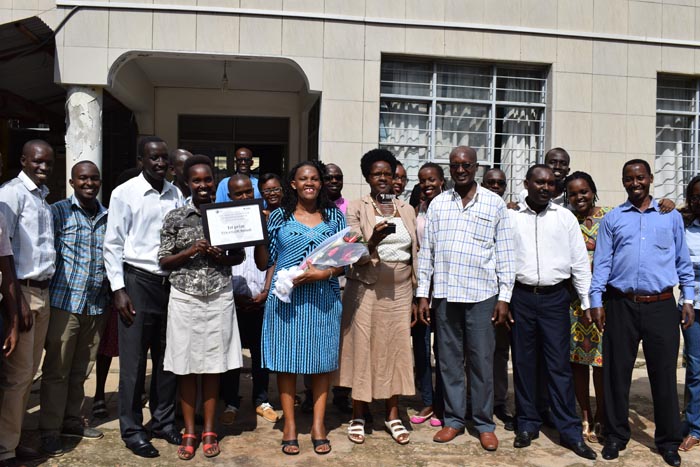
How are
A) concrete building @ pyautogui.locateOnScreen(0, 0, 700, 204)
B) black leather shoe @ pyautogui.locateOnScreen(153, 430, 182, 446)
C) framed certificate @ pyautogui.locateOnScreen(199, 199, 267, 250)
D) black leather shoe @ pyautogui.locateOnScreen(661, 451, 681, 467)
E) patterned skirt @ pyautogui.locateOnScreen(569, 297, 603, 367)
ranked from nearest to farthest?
framed certificate @ pyautogui.locateOnScreen(199, 199, 267, 250)
black leather shoe @ pyautogui.locateOnScreen(661, 451, 681, 467)
black leather shoe @ pyautogui.locateOnScreen(153, 430, 182, 446)
patterned skirt @ pyautogui.locateOnScreen(569, 297, 603, 367)
concrete building @ pyautogui.locateOnScreen(0, 0, 700, 204)

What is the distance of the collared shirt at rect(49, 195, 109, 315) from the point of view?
13.3 ft

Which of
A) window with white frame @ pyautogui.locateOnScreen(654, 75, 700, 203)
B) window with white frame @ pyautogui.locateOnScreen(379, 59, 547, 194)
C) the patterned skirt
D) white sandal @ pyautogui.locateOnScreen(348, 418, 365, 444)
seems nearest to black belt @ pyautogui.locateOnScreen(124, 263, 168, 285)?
white sandal @ pyautogui.locateOnScreen(348, 418, 365, 444)

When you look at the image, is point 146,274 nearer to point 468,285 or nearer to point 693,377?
point 468,285

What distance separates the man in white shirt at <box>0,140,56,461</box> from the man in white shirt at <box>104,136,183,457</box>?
0.39 metres

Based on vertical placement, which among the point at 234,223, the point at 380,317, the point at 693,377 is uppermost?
the point at 234,223

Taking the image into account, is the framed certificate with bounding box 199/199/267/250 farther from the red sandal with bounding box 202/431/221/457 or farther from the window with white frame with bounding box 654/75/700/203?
the window with white frame with bounding box 654/75/700/203

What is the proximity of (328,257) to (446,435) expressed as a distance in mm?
1570

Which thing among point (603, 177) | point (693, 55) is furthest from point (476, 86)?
point (693, 55)

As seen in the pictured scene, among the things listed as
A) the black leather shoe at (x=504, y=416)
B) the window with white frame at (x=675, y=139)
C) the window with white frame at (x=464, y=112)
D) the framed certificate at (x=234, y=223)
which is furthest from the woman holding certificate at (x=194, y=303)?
the window with white frame at (x=675, y=139)

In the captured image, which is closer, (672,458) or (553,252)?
(672,458)

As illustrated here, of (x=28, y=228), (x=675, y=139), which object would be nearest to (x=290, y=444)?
(x=28, y=228)

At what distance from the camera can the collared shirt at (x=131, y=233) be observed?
13.4ft

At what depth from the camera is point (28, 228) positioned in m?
3.79

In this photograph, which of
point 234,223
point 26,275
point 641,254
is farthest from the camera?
point 641,254
